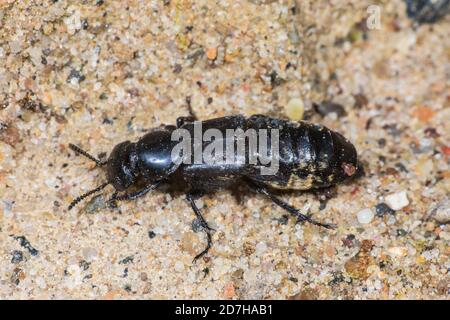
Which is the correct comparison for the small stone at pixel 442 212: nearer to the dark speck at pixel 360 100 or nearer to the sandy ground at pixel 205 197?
the sandy ground at pixel 205 197

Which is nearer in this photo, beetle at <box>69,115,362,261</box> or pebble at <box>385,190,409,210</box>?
beetle at <box>69,115,362,261</box>

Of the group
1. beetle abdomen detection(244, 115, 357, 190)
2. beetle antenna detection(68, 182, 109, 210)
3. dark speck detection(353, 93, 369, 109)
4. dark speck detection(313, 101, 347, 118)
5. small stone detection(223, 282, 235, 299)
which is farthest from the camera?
dark speck detection(353, 93, 369, 109)

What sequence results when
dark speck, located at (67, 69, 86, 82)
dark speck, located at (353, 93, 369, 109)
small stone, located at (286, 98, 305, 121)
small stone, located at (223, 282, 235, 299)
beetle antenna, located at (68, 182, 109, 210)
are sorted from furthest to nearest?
dark speck, located at (353, 93, 369, 109) → small stone, located at (286, 98, 305, 121) → dark speck, located at (67, 69, 86, 82) → beetle antenna, located at (68, 182, 109, 210) → small stone, located at (223, 282, 235, 299)

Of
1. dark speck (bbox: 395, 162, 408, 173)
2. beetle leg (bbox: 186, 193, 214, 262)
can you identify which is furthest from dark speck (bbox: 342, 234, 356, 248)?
beetle leg (bbox: 186, 193, 214, 262)

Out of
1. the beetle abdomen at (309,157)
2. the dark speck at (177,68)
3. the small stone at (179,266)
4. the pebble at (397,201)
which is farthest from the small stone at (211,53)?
the pebble at (397,201)

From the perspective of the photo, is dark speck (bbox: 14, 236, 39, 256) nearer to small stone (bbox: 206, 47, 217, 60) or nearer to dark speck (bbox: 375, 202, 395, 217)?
small stone (bbox: 206, 47, 217, 60)

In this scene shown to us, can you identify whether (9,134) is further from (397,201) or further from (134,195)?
(397,201)

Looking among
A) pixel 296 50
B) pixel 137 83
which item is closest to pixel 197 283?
pixel 137 83

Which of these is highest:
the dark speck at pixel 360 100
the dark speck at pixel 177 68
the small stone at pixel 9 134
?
the dark speck at pixel 177 68
